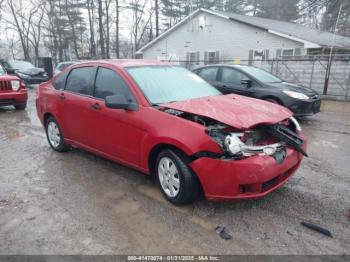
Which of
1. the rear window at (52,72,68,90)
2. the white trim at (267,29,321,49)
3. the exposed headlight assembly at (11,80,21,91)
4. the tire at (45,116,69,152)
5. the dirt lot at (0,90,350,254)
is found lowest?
the dirt lot at (0,90,350,254)

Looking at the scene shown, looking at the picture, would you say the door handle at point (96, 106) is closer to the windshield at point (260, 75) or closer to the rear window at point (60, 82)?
the rear window at point (60, 82)

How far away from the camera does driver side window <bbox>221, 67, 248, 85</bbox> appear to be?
8.16 m

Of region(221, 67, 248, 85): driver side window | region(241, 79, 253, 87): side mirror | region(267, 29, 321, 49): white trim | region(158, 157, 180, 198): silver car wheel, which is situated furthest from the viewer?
region(267, 29, 321, 49): white trim

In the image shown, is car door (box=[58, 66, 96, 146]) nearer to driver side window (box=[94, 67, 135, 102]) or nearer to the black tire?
driver side window (box=[94, 67, 135, 102])

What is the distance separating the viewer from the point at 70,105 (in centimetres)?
466

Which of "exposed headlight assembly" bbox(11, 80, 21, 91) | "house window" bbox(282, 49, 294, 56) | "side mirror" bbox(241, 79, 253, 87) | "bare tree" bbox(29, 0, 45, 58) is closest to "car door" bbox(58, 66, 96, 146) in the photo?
"side mirror" bbox(241, 79, 253, 87)

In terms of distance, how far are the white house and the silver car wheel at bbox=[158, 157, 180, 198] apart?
14.6 meters

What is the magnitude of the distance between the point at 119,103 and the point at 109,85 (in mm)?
619

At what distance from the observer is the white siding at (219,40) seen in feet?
62.1

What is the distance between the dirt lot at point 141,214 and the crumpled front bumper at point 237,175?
1.10ft

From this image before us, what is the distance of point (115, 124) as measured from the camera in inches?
153

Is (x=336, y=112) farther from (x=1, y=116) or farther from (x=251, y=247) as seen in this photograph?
(x=1, y=116)

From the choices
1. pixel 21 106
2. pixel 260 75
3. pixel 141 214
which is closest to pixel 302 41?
pixel 260 75

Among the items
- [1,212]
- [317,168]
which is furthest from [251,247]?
[1,212]
